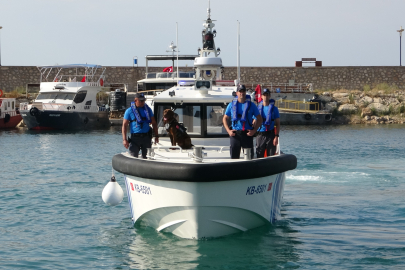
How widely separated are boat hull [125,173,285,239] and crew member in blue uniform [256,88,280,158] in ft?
2.69

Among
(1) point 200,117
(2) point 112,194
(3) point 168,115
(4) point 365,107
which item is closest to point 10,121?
(4) point 365,107

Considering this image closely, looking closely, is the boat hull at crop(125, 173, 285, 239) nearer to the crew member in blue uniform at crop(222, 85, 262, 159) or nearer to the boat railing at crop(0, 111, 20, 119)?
the crew member in blue uniform at crop(222, 85, 262, 159)

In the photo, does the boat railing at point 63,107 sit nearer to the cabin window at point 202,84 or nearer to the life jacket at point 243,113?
the cabin window at point 202,84

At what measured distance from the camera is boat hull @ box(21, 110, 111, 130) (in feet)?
112

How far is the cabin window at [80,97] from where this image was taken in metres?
35.9

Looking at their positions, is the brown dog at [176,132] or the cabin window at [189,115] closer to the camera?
the brown dog at [176,132]

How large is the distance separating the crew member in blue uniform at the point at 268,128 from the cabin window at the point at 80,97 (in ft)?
89.7

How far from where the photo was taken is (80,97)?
3619 cm

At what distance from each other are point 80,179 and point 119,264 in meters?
7.94

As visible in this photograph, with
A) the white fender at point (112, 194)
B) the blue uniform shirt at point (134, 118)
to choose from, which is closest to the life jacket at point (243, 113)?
the blue uniform shirt at point (134, 118)

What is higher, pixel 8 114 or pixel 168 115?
pixel 168 115

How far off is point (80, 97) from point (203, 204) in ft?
95.4

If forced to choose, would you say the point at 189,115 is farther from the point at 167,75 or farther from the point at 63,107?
the point at 63,107

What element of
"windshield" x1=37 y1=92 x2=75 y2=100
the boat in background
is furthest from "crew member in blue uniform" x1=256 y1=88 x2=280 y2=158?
the boat in background
